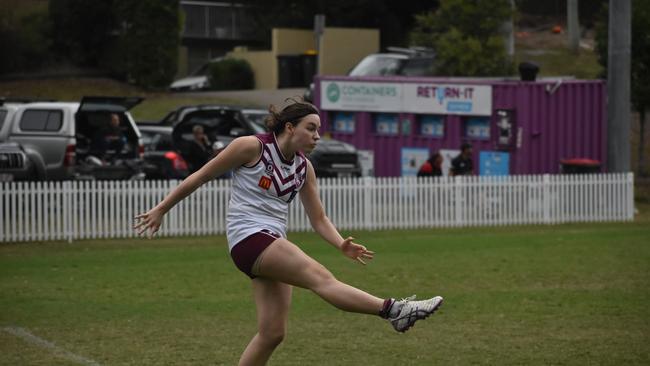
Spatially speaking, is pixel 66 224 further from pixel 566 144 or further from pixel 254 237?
pixel 254 237

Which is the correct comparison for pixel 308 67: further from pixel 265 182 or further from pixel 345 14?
pixel 265 182

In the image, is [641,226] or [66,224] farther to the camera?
[641,226]

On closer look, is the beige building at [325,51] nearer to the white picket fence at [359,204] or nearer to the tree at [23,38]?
the tree at [23,38]

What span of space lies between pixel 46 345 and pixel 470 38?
28963mm

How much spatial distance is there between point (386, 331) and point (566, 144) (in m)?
16.4

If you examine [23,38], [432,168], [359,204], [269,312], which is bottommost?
[359,204]

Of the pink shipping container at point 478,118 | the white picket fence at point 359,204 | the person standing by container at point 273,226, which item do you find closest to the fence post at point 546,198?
the white picket fence at point 359,204

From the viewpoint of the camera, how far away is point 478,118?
28.3m

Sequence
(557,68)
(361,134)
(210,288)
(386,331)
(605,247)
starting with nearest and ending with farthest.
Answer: (386,331) < (210,288) < (605,247) < (361,134) < (557,68)

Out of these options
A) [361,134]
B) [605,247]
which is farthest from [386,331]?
[361,134]

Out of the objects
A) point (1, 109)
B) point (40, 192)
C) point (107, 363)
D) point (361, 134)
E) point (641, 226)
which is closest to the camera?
point (107, 363)

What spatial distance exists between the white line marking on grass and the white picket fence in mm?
9442

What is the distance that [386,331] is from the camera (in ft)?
39.0

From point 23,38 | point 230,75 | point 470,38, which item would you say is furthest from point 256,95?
point 470,38
